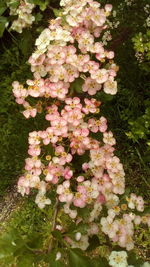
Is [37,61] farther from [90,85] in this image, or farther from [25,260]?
[25,260]

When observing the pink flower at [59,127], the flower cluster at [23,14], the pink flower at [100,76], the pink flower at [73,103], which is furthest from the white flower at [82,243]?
the flower cluster at [23,14]

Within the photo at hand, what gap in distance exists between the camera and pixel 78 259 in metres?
1.67

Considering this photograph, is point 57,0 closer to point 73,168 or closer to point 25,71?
point 25,71

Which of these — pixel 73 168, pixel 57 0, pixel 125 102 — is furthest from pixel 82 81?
pixel 57 0

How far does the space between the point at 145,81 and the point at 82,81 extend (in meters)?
1.77

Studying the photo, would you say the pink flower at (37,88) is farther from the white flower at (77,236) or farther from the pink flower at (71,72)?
the white flower at (77,236)

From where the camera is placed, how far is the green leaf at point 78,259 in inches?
65.5

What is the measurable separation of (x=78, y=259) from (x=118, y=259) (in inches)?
6.5

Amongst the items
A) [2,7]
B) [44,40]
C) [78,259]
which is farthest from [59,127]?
[2,7]

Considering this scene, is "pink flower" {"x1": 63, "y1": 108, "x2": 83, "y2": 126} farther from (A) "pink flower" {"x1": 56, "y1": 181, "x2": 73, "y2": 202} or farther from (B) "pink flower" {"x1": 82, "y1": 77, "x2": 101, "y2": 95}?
(A) "pink flower" {"x1": 56, "y1": 181, "x2": 73, "y2": 202}

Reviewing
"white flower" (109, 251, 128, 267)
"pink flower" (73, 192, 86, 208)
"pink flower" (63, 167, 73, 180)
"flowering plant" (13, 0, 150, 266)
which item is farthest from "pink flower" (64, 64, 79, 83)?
"white flower" (109, 251, 128, 267)

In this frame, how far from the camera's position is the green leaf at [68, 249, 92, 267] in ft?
5.46

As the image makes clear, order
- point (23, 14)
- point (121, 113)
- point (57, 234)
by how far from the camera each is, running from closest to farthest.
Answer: point (57, 234)
point (23, 14)
point (121, 113)

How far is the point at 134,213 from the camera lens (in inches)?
74.0
